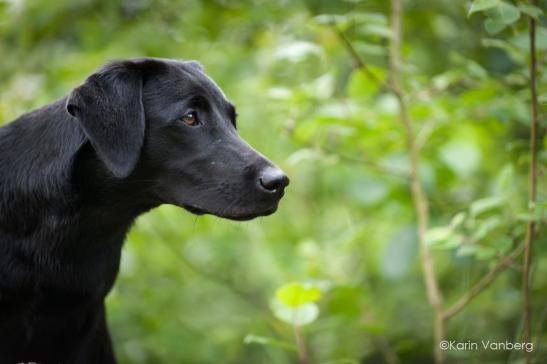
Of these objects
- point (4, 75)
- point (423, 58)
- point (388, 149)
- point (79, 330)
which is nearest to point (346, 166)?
point (388, 149)

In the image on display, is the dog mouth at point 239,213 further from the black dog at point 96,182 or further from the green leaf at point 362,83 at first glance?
the green leaf at point 362,83


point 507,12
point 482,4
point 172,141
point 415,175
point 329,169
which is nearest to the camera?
point 482,4

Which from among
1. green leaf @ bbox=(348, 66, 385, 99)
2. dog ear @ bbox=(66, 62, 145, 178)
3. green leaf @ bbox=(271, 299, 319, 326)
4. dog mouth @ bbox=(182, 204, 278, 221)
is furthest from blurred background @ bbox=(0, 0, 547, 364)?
dog ear @ bbox=(66, 62, 145, 178)

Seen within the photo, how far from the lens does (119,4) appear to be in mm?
4547

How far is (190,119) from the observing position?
2537 millimetres

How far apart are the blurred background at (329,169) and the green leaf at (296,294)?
236 millimetres

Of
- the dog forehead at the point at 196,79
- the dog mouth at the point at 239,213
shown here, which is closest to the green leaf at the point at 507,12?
the dog mouth at the point at 239,213

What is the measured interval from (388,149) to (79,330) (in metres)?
2.05

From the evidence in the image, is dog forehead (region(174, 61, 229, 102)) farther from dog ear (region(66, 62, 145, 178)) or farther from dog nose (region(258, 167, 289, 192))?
dog nose (region(258, 167, 289, 192))

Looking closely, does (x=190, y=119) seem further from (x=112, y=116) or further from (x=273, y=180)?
(x=273, y=180)

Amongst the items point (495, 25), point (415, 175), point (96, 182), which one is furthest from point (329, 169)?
point (495, 25)

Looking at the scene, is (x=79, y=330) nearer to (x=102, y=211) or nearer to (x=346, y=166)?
(x=102, y=211)

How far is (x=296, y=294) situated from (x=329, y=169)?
71.0 inches

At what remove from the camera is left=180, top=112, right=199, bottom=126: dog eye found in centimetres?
252
